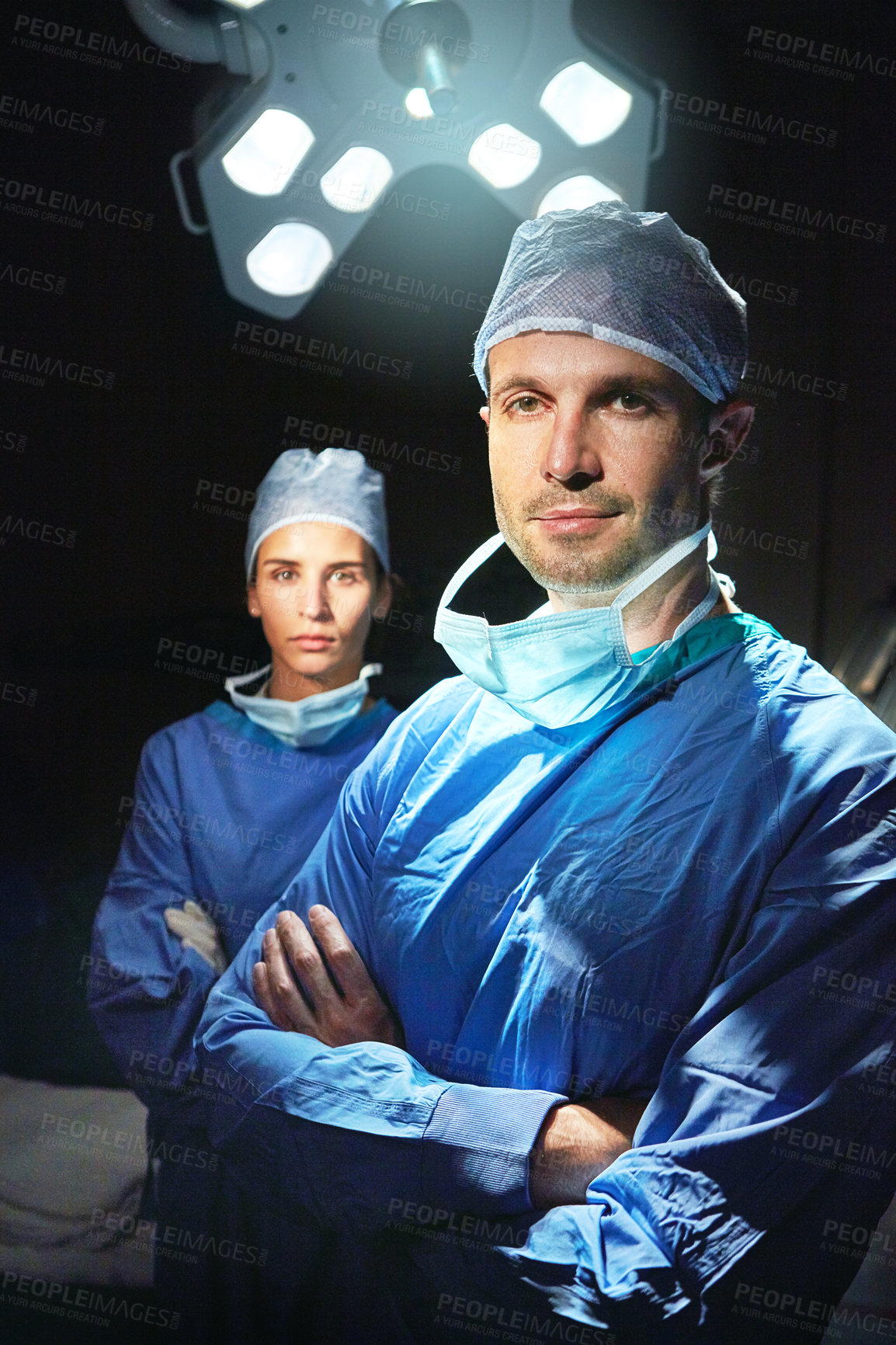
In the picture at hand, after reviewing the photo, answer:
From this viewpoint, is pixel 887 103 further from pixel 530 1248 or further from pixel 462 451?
pixel 530 1248

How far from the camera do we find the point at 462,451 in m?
2.02

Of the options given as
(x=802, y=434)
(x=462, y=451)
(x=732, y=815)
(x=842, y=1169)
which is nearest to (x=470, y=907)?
(x=732, y=815)

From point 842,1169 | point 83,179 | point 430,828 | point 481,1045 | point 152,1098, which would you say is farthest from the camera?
point 83,179

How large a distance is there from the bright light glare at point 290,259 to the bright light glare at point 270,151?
8cm

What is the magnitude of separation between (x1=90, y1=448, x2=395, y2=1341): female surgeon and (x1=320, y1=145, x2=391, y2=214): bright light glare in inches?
19.5

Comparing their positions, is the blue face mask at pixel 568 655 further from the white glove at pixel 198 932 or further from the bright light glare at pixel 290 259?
the bright light glare at pixel 290 259

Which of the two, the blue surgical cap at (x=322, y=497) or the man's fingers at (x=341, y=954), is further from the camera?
the blue surgical cap at (x=322, y=497)

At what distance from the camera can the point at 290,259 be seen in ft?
7.02

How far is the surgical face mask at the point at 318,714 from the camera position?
79.0 inches

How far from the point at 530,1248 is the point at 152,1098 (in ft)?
2.49

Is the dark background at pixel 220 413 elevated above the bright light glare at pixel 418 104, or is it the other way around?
the bright light glare at pixel 418 104

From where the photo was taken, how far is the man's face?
171 centimetres

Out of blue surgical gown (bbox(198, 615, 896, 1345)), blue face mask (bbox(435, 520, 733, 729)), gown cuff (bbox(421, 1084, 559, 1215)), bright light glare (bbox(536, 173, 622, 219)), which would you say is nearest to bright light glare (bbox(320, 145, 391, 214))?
bright light glare (bbox(536, 173, 622, 219))

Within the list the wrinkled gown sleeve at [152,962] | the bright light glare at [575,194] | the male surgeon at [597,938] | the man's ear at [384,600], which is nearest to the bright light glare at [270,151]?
the bright light glare at [575,194]
